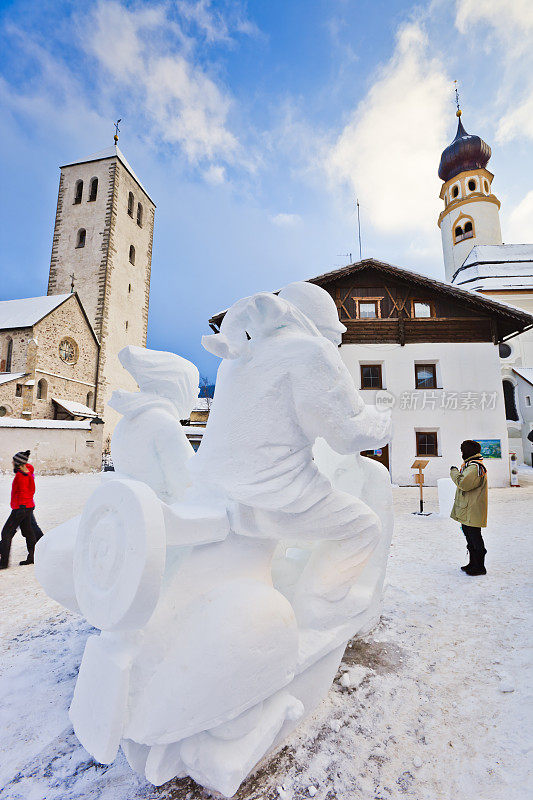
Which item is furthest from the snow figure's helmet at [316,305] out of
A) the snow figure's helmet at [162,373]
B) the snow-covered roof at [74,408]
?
the snow-covered roof at [74,408]

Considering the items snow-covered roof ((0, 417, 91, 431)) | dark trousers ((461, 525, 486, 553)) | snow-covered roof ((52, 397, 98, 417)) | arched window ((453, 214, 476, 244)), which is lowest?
dark trousers ((461, 525, 486, 553))

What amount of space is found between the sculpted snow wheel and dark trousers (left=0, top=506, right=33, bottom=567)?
12.8 feet

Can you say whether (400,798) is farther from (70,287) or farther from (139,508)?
(70,287)

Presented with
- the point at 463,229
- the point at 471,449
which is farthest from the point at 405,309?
the point at 463,229

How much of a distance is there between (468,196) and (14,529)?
1366 inches

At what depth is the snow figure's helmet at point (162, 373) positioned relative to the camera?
2.32m

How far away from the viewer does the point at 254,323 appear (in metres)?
1.80

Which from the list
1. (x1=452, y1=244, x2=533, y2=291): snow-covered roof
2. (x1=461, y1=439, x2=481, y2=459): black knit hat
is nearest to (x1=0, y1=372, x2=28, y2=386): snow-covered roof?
(x1=461, y1=439, x2=481, y2=459): black knit hat

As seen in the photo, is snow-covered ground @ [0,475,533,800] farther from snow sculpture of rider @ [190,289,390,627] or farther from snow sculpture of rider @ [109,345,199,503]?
snow sculpture of rider @ [109,345,199,503]

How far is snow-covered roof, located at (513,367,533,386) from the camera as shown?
2065cm

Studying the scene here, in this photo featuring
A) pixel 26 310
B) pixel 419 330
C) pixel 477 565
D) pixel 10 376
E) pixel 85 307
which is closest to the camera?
pixel 477 565

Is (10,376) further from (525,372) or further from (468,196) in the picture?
(468,196)

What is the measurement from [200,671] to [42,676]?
1.48 meters

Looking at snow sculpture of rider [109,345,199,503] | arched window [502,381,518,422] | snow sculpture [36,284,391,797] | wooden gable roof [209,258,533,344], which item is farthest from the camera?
arched window [502,381,518,422]
